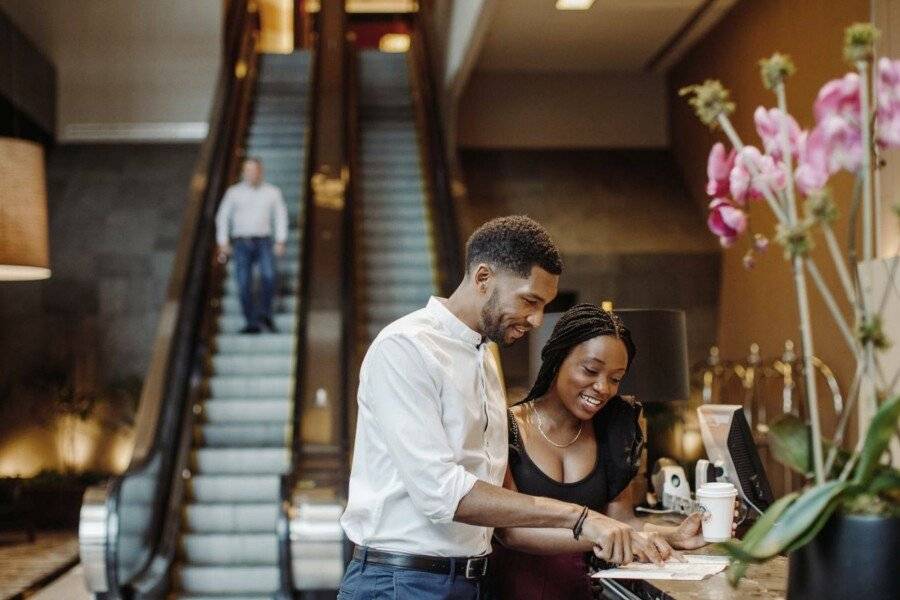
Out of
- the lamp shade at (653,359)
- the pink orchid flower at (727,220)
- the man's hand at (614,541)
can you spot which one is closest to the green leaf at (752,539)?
the pink orchid flower at (727,220)

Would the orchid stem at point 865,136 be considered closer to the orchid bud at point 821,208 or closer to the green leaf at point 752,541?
the orchid bud at point 821,208

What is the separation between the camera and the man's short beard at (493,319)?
7.72 feet

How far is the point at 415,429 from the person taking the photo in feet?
7.34

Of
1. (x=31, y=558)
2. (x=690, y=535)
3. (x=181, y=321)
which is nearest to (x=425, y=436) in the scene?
(x=690, y=535)

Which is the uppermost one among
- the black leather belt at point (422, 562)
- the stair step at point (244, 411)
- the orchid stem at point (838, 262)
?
the orchid stem at point (838, 262)

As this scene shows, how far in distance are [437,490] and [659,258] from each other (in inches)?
400

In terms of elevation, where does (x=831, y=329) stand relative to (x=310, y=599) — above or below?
above

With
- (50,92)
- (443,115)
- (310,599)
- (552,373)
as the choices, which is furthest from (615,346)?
(50,92)

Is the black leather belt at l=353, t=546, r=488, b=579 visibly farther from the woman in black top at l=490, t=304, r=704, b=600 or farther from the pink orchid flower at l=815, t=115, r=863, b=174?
the pink orchid flower at l=815, t=115, r=863, b=174

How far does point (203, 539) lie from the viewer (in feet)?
23.0

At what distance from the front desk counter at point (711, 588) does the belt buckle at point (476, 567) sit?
304 mm

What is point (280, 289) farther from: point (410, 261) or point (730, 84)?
point (730, 84)

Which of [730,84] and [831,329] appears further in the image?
[730,84]

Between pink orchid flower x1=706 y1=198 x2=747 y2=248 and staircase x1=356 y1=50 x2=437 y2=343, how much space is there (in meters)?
7.66
